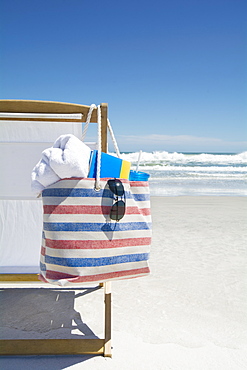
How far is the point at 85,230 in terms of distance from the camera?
142 cm

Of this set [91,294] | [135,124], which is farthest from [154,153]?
[91,294]

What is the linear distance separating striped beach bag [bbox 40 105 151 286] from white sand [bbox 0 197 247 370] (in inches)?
28.4

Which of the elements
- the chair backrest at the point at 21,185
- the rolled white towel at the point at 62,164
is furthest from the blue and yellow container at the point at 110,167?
the chair backrest at the point at 21,185

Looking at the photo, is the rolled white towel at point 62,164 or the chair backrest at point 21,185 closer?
the rolled white towel at point 62,164

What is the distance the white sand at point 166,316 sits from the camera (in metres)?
1.90

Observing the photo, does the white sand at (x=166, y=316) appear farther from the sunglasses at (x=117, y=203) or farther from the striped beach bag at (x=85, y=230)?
the sunglasses at (x=117, y=203)

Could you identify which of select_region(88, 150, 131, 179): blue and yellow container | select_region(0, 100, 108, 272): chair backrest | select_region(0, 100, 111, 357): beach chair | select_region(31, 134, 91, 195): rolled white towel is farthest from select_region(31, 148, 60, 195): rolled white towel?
select_region(0, 100, 108, 272): chair backrest

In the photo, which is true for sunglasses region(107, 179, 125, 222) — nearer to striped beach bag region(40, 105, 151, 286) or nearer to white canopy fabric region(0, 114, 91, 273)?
striped beach bag region(40, 105, 151, 286)

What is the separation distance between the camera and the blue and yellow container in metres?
1.47

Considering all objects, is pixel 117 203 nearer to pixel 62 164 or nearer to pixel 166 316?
pixel 62 164

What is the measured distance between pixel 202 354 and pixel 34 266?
3.83ft

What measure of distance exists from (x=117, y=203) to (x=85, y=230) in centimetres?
17

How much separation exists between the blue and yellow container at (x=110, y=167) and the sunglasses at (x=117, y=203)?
0.21 feet

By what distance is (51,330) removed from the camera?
222 cm
